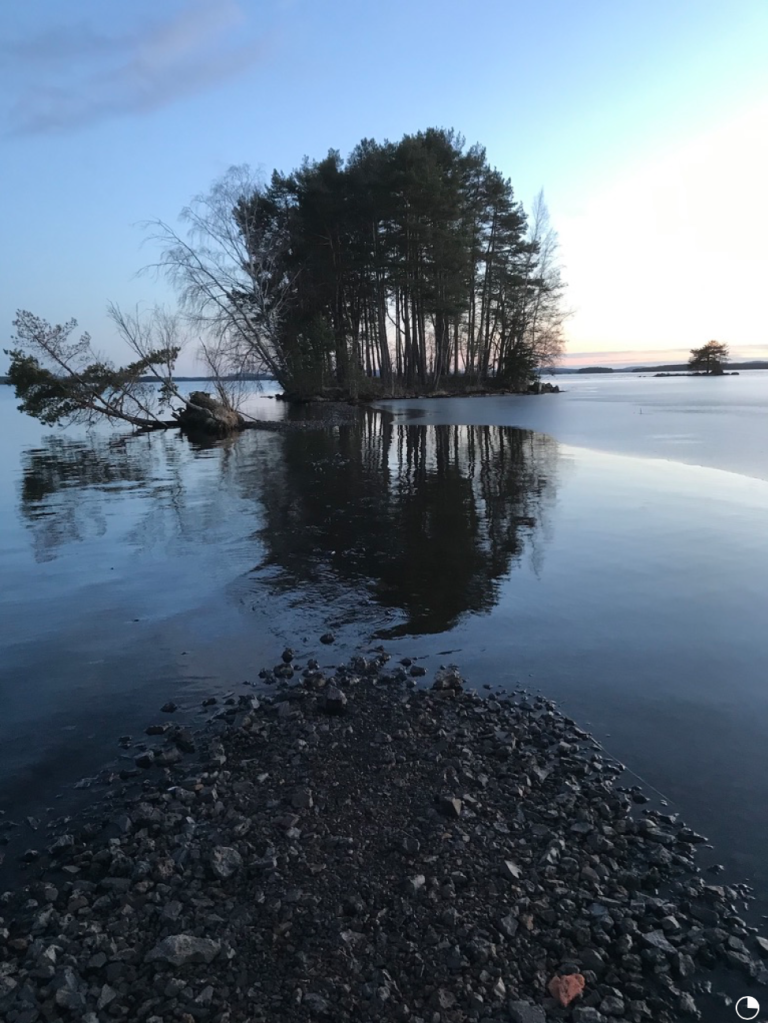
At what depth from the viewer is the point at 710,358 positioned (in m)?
90.0

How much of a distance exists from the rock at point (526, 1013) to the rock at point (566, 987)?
0.35 feet

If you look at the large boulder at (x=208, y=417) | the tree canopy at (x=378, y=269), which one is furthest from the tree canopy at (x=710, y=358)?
the large boulder at (x=208, y=417)

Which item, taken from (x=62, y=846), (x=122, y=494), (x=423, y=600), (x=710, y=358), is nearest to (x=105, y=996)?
(x=62, y=846)

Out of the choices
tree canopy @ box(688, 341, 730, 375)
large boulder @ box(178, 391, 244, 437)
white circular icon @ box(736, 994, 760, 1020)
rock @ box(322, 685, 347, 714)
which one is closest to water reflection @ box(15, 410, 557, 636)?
rock @ box(322, 685, 347, 714)

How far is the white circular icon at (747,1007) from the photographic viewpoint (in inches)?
104

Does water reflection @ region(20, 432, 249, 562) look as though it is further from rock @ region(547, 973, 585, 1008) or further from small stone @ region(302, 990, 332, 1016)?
rock @ region(547, 973, 585, 1008)

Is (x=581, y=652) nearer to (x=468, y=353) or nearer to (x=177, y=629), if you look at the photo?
(x=177, y=629)

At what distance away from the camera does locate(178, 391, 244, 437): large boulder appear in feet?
105

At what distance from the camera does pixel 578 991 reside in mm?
2689

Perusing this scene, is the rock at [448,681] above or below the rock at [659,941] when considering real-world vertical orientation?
above

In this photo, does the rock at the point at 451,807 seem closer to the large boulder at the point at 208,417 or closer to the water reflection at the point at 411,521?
the water reflection at the point at 411,521

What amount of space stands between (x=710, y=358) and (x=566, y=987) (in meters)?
101

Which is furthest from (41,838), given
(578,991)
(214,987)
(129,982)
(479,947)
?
(578,991)

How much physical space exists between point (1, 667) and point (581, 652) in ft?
18.3
